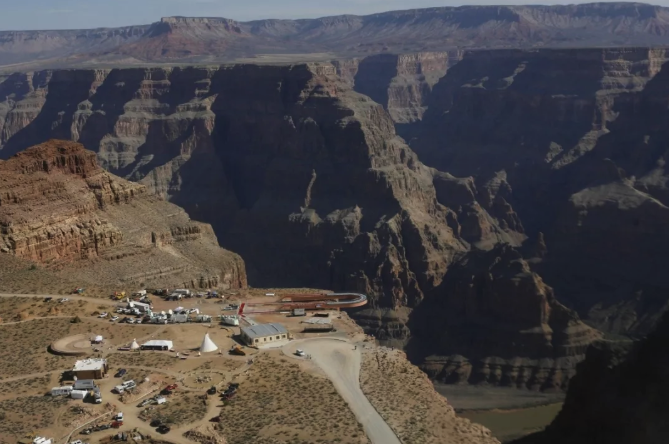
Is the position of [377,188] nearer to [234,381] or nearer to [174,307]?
[174,307]

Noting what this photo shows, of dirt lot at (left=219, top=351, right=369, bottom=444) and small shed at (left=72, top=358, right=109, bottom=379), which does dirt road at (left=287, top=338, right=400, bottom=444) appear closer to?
dirt lot at (left=219, top=351, right=369, bottom=444)

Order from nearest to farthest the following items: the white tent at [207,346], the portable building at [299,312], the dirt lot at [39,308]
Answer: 1. the white tent at [207,346]
2. the dirt lot at [39,308]
3. the portable building at [299,312]

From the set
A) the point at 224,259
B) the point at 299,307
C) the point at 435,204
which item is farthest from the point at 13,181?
the point at 435,204

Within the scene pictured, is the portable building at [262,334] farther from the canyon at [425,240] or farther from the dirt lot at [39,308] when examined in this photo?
the canyon at [425,240]

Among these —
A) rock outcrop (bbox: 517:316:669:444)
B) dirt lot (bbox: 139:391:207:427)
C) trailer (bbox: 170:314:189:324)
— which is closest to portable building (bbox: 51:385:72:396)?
dirt lot (bbox: 139:391:207:427)

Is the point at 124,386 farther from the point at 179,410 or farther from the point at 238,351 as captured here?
the point at 238,351

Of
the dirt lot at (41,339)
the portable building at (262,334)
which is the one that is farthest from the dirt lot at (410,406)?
the dirt lot at (41,339)
